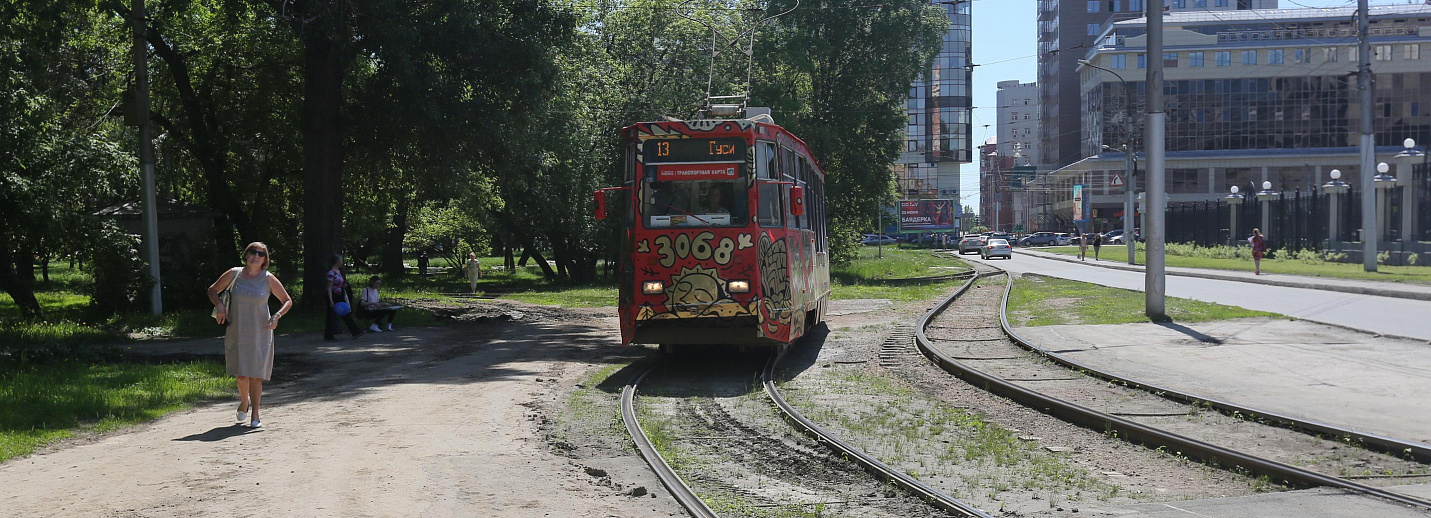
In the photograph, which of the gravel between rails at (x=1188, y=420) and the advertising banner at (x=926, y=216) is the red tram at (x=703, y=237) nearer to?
the gravel between rails at (x=1188, y=420)

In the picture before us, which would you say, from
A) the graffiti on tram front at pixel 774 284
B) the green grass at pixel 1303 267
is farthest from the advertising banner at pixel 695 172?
the green grass at pixel 1303 267

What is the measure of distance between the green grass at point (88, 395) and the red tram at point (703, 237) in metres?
5.18

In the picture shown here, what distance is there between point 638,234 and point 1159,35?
34.6ft

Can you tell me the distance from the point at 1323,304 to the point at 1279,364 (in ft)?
38.0

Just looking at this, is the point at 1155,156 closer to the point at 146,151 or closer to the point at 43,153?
the point at 146,151

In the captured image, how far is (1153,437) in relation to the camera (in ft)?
29.5

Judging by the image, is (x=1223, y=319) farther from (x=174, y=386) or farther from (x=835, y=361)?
(x=174, y=386)

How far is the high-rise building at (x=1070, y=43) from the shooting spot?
394ft

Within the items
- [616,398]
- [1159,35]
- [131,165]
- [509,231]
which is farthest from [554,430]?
[509,231]

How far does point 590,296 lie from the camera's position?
35.3m

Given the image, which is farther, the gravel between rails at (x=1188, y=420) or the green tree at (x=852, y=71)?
the green tree at (x=852, y=71)

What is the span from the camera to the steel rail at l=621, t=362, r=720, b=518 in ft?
23.0

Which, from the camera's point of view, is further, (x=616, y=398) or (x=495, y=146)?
(x=495, y=146)

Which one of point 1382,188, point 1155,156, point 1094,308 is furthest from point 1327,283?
point 1155,156
